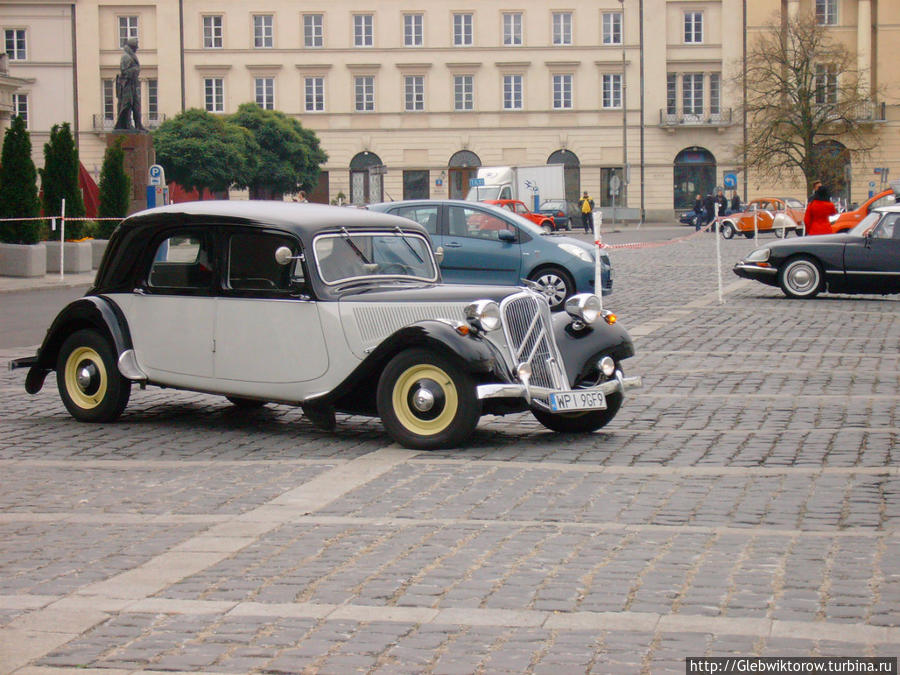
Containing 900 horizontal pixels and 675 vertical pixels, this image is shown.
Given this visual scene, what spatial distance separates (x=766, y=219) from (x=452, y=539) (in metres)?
54.0

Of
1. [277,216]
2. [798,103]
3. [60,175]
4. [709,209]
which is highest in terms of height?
[798,103]

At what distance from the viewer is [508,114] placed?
3211 inches

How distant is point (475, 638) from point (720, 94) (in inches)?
3117

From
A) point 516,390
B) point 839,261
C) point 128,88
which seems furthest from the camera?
point 128,88

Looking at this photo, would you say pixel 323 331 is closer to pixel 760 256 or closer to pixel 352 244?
pixel 352 244

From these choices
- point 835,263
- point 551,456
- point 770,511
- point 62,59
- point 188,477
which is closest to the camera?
point 770,511

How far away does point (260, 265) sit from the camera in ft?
34.3

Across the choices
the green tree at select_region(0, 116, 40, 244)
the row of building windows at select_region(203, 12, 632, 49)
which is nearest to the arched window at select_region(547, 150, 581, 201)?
the row of building windows at select_region(203, 12, 632, 49)

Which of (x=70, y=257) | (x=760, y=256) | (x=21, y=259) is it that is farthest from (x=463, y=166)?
(x=760, y=256)

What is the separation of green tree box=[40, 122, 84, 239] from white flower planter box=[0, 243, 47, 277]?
7.47ft

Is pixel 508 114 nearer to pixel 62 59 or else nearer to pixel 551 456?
pixel 62 59

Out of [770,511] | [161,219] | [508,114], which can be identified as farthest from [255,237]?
[508,114]

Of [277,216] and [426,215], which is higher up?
[426,215]

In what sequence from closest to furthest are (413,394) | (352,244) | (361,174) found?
(413,394)
(352,244)
(361,174)
